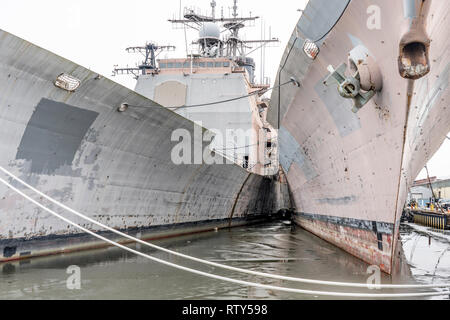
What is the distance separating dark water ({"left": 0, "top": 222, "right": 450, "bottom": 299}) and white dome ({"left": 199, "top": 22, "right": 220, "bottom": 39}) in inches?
535

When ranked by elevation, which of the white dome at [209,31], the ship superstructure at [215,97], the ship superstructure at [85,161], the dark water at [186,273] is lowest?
the dark water at [186,273]

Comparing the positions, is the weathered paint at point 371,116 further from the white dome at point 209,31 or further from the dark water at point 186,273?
the white dome at point 209,31

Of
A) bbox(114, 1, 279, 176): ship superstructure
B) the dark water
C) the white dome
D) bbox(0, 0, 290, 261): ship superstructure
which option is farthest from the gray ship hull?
the white dome

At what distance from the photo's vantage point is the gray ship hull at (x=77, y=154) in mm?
5871

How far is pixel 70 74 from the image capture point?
6277 mm

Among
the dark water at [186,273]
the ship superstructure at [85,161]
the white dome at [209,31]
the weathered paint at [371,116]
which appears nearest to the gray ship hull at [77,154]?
the ship superstructure at [85,161]

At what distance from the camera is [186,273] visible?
5988 mm

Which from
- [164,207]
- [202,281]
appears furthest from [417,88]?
[164,207]

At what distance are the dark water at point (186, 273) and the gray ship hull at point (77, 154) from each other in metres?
0.61

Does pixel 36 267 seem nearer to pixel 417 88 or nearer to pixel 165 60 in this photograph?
pixel 417 88

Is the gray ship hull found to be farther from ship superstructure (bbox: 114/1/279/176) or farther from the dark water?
ship superstructure (bbox: 114/1/279/176)

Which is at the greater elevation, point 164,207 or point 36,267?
point 164,207
